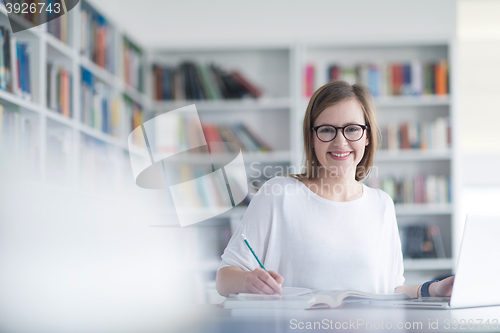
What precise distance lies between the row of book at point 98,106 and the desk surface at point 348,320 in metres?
2.10

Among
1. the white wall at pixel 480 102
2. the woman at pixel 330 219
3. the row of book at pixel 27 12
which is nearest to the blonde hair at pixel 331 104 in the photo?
A: the woman at pixel 330 219

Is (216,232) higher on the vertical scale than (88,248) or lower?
lower

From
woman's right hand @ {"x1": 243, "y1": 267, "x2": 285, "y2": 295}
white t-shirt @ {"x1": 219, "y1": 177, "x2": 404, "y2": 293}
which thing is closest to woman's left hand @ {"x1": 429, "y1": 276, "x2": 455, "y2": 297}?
white t-shirt @ {"x1": 219, "y1": 177, "x2": 404, "y2": 293}

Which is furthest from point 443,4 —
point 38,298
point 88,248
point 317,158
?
point 38,298

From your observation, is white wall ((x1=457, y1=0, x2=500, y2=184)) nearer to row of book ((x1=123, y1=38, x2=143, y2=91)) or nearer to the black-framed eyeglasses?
row of book ((x1=123, y1=38, x2=143, y2=91))

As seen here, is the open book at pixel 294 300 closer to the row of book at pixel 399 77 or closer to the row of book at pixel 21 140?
the row of book at pixel 21 140

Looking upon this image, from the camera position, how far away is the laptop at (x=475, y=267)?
0.85m

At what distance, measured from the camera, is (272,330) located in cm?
66

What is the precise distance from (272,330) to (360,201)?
74cm

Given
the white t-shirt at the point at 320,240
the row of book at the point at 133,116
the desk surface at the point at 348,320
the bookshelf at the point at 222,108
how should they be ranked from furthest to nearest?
the row of book at the point at 133,116, the bookshelf at the point at 222,108, the white t-shirt at the point at 320,240, the desk surface at the point at 348,320

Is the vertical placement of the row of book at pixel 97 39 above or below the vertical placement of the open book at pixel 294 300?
above

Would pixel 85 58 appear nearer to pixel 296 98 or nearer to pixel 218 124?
pixel 218 124

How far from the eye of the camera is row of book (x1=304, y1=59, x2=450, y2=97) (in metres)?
3.39

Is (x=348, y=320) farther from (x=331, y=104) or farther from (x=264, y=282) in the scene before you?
(x=331, y=104)
